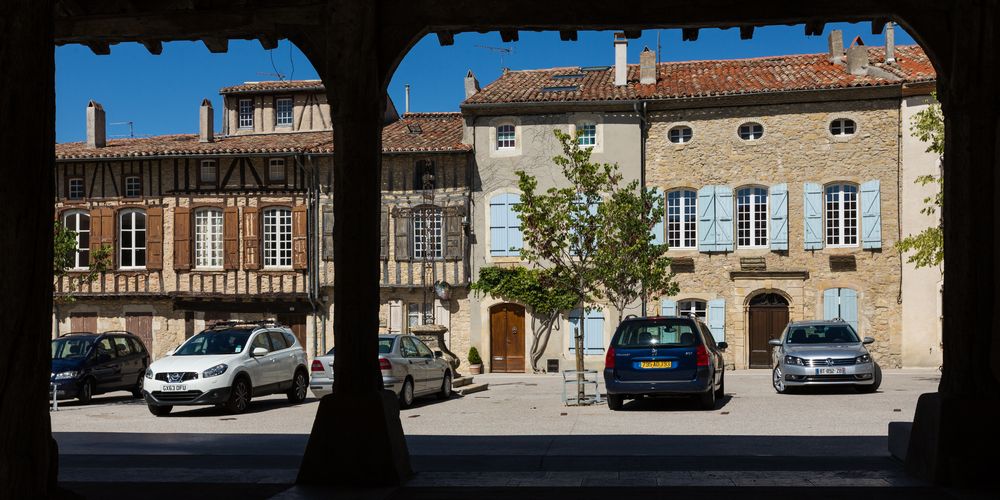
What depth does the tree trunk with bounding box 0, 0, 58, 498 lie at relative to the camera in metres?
4.30

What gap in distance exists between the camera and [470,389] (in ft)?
85.0

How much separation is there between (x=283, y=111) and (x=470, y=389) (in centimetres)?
1867

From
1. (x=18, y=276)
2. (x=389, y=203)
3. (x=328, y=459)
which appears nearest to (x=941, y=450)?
(x=328, y=459)

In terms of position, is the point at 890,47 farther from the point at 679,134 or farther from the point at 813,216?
the point at 679,134

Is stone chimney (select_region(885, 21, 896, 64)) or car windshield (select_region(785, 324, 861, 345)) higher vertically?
stone chimney (select_region(885, 21, 896, 64))

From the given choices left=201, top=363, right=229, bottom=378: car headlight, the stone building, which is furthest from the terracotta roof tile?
left=201, top=363, right=229, bottom=378: car headlight

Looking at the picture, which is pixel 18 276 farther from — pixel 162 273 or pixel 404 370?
pixel 162 273

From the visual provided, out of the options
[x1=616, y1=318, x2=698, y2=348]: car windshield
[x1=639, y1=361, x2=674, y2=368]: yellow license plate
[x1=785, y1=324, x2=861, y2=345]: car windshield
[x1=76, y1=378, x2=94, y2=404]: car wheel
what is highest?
[x1=616, y1=318, x2=698, y2=348]: car windshield

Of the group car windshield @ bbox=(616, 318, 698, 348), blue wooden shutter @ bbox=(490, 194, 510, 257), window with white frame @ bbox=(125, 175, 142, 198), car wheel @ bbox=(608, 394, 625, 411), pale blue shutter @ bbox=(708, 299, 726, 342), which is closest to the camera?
car windshield @ bbox=(616, 318, 698, 348)

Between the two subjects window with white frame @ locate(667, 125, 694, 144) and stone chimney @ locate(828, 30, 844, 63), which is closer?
window with white frame @ locate(667, 125, 694, 144)

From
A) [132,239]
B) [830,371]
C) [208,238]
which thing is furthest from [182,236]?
[830,371]

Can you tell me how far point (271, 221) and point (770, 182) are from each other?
16.3m

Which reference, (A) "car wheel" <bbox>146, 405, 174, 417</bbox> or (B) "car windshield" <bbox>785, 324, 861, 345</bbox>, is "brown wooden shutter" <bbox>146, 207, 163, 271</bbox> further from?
(B) "car windshield" <bbox>785, 324, 861, 345</bbox>

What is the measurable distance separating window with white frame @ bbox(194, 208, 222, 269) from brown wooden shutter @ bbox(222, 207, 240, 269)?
43 centimetres
